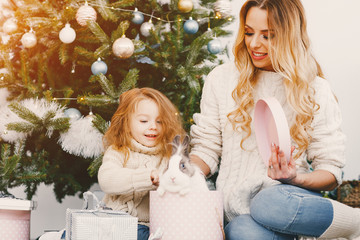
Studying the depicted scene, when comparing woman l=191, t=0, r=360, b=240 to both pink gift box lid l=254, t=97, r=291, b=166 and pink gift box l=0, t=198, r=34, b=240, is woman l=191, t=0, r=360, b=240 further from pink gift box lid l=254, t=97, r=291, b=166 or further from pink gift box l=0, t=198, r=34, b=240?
pink gift box l=0, t=198, r=34, b=240

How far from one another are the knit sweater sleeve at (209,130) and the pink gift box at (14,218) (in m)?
0.58

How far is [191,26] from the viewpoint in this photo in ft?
6.13

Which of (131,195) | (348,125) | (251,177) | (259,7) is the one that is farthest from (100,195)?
(348,125)

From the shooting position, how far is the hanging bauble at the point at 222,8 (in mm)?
1958

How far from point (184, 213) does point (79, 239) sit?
279 millimetres

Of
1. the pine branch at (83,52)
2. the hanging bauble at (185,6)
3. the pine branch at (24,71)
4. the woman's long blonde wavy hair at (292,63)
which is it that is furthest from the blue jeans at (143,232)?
the hanging bauble at (185,6)

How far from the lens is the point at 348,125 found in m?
2.84

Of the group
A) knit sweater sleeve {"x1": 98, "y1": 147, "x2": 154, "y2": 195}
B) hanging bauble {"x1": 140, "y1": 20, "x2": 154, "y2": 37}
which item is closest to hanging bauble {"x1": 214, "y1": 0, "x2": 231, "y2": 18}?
hanging bauble {"x1": 140, "y1": 20, "x2": 154, "y2": 37}

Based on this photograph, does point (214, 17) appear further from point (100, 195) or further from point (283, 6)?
point (100, 195)

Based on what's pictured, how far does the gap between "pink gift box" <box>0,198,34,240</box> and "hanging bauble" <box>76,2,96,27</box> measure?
743 millimetres

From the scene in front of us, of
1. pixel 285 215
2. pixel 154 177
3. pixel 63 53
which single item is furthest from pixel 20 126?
pixel 285 215

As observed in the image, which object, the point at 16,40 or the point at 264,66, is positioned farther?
the point at 16,40

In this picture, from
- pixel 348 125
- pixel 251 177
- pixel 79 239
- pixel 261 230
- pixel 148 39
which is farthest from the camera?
pixel 348 125

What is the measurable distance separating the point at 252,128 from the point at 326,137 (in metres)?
0.24
